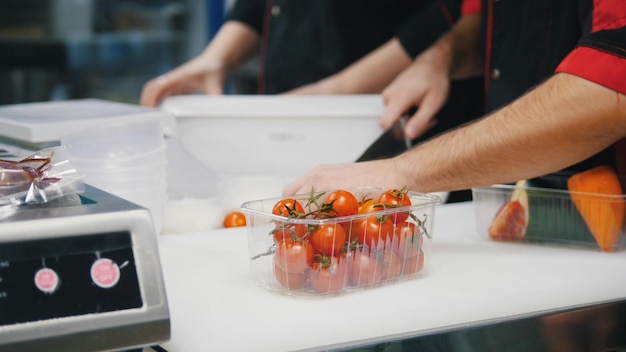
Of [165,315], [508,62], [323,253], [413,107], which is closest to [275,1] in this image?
[413,107]

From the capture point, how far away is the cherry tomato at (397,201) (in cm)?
101

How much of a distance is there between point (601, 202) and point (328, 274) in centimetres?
47

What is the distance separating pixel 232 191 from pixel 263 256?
455 millimetres

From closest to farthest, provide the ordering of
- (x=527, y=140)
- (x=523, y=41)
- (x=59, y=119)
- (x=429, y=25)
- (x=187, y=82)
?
1. (x=527, y=140)
2. (x=59, y=119)
3. (x=523, y=41)
4. (x=429, y=25)
5. (x=187, y=82)

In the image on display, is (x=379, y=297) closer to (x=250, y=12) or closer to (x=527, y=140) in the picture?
(x=527, y=140)

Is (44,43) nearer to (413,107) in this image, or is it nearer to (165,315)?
(413,107)

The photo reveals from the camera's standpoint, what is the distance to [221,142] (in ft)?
5.52

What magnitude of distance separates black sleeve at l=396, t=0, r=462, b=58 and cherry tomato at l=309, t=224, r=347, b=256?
3.53 feet

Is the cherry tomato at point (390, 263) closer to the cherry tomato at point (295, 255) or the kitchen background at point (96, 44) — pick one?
the cherry tomato at point (295, 255)

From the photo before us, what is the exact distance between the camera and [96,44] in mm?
A: 3922

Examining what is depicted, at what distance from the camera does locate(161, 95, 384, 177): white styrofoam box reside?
65.3 inches

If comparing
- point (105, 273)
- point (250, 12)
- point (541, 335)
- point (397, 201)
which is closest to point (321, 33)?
point (250, 12)

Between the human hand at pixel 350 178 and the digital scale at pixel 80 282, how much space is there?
18.4 inches

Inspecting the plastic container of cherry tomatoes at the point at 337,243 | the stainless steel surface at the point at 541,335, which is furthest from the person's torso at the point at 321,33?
the stainless steel surface at the point at 541,335
